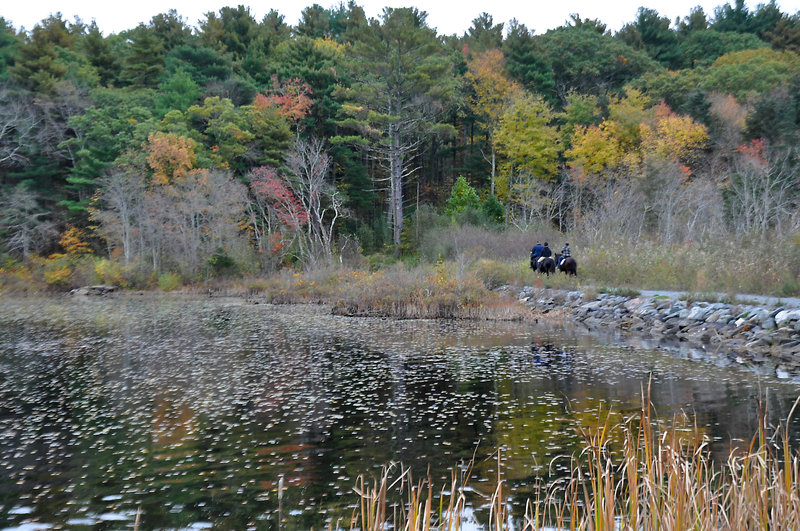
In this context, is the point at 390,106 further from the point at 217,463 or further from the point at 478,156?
the point at 217,463

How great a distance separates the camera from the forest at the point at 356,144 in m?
34.5

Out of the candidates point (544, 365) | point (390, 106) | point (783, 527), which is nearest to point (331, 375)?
point (544, 365)

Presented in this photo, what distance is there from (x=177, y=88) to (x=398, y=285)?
29.3m

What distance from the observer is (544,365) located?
12.1m

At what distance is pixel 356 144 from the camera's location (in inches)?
1657

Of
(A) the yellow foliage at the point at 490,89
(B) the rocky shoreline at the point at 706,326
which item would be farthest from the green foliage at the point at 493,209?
(B) the rocky shoreline at the point at 706,326

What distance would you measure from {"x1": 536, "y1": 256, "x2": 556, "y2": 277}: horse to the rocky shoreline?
267 centimetres

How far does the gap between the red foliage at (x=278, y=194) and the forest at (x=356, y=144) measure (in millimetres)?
194

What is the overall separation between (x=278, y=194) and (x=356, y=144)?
7.04 m

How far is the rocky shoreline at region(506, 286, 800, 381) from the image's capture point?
1223 cm

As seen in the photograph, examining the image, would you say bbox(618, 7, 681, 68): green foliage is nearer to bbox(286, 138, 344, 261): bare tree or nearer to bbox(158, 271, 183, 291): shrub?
bbox(286, 138, 344, 261): bare tree

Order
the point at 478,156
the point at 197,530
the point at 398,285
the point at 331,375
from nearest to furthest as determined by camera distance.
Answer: the point at 197,530, the point at 331,375, the point at 398,285, the point at 478,156

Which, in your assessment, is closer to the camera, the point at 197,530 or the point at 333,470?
the point at 197,530

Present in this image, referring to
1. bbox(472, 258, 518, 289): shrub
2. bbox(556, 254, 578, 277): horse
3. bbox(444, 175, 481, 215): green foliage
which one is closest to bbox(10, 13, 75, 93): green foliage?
bbox(444, 175, 481, 215): green foliage
